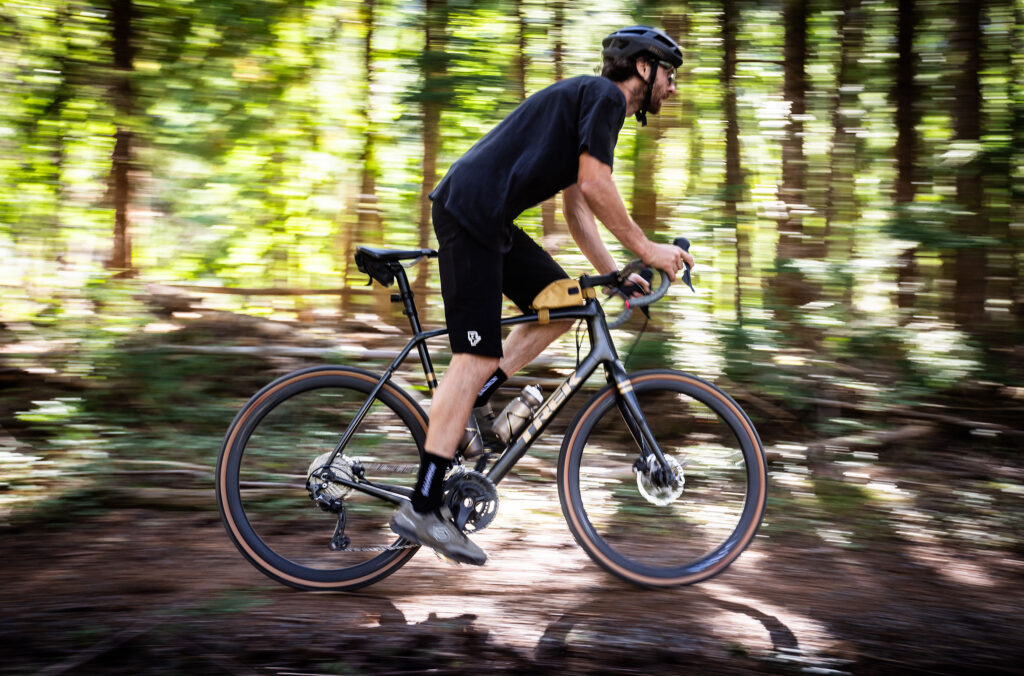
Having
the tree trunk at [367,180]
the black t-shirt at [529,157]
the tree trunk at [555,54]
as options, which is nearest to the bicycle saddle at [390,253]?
the black t-shirt at [529,157]

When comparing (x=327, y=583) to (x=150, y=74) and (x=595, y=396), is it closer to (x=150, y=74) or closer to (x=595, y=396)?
(x=595, y=396)

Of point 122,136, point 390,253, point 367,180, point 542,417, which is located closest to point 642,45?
point 390,253

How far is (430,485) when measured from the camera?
2752 mm

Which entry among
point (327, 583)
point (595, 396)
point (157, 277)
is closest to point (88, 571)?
point (327, 583)

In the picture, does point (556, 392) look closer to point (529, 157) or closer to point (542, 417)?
point (542, 417)

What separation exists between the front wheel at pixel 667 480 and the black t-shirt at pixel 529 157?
0.81 meters

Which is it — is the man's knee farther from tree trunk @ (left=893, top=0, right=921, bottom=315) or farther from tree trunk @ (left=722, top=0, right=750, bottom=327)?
tree trunk @ (left=893, top=0, right=921, bottom=315)

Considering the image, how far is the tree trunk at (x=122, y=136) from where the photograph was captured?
17.4 ft

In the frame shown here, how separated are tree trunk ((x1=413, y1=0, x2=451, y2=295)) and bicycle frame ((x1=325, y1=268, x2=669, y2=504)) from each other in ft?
7.90

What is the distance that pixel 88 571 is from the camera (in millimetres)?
3004

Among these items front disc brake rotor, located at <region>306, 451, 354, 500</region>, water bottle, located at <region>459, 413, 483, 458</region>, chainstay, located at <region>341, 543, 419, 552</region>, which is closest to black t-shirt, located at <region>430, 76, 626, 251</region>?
water bottle, located at <region>459, 413, 483, 458</region>

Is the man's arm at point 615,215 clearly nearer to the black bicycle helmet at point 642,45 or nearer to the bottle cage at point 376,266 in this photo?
the black bicycle helmet at point 642,45

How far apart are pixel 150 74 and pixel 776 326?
464 centimetres

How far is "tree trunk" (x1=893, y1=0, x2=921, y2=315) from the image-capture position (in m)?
4.75
